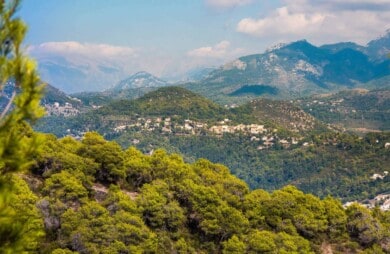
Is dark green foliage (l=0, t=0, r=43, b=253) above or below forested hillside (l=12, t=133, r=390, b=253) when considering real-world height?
above

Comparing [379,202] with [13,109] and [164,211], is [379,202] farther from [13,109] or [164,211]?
[13,109]

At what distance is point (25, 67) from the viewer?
9.67 metres

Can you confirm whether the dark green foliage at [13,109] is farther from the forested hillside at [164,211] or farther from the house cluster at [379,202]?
the house cluster at [379,202]

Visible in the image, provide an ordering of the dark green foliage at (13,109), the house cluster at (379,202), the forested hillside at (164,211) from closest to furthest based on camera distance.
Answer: the dark green foliage at (13,109), the forested hillside at (164,211), the house cluster at (379,202)

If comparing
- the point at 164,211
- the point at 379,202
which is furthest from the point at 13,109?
the point at 379,202

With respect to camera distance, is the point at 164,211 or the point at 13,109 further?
the point at 164,211

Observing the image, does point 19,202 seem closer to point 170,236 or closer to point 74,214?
point 74,214

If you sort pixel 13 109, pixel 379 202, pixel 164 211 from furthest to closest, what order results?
pixel 379 202
pixel 164 211
pixel 13 109

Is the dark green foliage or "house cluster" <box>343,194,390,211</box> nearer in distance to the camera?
the dark green foliage

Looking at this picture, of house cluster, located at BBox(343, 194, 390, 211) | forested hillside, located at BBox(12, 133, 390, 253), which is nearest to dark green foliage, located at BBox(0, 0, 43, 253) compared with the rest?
forested hillside, located at BBox(12, 133, 390, 253)

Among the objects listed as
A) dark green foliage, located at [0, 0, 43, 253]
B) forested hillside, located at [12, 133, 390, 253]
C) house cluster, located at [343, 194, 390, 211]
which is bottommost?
house cluster, located at [343, 194, 390, 211]

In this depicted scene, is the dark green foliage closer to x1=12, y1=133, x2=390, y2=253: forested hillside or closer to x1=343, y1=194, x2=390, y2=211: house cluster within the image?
x1=12, y1=133, x2=390, y2=253: forested hillside

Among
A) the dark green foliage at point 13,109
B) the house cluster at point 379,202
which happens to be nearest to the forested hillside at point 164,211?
the dark green foliage at point 13,109

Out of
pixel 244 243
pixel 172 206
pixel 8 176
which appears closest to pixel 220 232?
pixel 244 243
